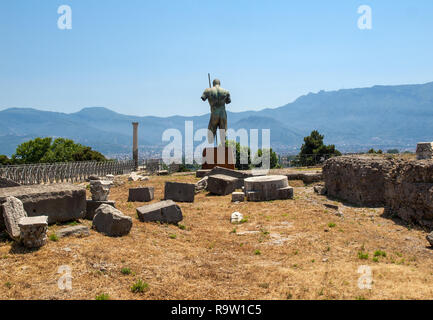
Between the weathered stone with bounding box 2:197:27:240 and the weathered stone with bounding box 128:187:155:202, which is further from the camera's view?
the weathered stone with bounding box 128:187:155:202

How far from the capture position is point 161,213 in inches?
412

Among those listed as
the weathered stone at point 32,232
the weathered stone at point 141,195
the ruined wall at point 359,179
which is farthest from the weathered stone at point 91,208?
the ruined wall at point 359,179

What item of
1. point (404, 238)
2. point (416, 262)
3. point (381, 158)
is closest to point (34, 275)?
point (416, 262)

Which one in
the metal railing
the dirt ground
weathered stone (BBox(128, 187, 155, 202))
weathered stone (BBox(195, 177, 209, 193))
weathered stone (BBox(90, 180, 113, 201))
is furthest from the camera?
the metal railing

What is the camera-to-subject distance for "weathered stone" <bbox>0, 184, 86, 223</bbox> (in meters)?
8.31

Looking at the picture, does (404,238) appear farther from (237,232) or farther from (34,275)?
(34,275)

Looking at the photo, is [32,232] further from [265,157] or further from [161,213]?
[265,157]

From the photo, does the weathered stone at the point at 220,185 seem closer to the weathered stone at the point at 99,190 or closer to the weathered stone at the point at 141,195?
the weathered stone at the point at 141,195

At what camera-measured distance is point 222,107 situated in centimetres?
2262

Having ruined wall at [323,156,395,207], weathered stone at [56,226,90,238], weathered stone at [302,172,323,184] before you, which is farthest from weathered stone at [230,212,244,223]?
weathered stone at [302,172,323,184]

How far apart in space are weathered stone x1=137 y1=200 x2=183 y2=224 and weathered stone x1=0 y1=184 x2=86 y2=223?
5.04ft

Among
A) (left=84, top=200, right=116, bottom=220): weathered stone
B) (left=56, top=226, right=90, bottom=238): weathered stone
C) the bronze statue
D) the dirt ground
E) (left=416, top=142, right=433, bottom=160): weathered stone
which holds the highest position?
the bronze statue

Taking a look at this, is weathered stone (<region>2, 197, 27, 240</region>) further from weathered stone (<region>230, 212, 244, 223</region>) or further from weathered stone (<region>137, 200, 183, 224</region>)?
weathered stone (<region>230, 212, 244, 223</region>)

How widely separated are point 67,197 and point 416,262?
7283mm
